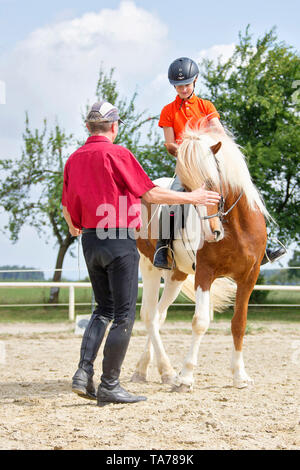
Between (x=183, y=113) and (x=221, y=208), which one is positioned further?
(x=183, y=113)

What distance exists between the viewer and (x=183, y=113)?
17.1ft

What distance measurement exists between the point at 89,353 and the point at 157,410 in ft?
2.11

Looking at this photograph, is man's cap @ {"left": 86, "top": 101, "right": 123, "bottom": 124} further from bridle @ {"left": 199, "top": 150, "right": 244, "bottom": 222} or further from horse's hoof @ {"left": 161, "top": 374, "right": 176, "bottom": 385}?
horse's hoof @ {"left": 161, "top": 374, "right": 176, "bottom": 385}

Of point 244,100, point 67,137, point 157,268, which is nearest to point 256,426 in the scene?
point 157,268

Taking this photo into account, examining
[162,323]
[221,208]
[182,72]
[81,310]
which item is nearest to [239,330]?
[162,323]

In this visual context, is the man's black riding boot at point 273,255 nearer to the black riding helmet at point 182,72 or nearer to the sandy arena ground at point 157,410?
the sandy arena ground at point 157,410

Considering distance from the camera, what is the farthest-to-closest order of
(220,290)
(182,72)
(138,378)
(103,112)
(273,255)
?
(220,290), (273,255), (138,378), (182,72), (103,112)

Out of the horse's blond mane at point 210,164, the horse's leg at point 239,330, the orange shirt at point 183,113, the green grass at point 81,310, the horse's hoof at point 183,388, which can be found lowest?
the green grass at point 81,310

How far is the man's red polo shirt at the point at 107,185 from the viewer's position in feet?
11.7

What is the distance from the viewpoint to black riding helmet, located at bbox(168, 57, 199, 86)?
5.03 meters

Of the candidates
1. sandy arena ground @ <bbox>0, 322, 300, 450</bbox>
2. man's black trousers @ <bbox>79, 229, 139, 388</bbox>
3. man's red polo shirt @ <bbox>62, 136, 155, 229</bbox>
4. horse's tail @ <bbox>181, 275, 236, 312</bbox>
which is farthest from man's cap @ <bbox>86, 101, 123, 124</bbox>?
horse's tail @ <bbox>181, 275, 236, 312</bbox>

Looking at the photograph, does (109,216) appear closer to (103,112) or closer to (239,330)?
(103,112)

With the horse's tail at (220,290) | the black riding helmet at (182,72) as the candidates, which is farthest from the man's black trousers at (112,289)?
the horse's tail at (220,290)

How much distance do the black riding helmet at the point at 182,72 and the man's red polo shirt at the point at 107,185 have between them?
5.50 feet
